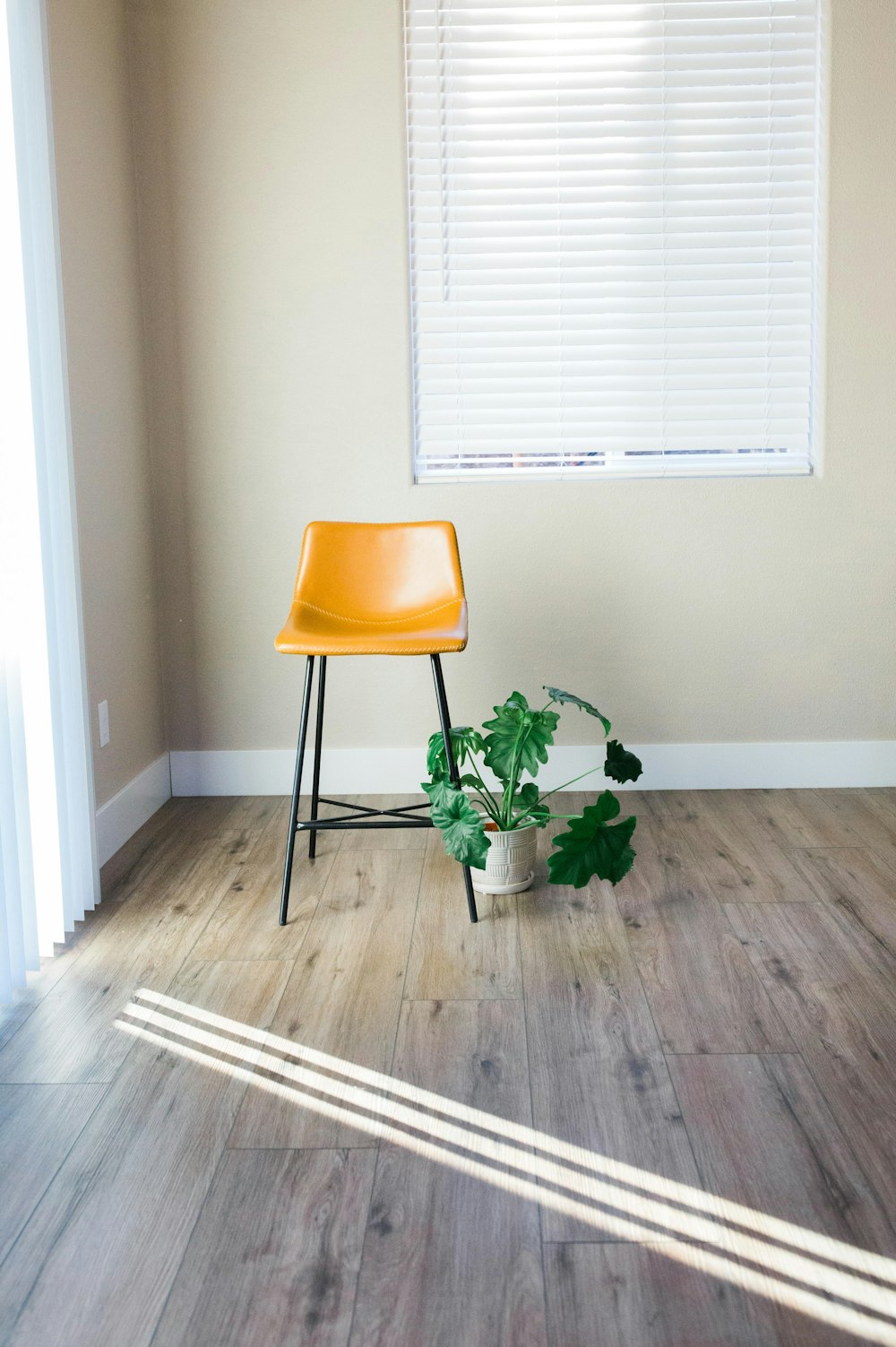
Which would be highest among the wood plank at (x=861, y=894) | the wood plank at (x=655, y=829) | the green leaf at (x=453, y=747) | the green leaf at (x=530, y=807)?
the green leaf at (x=453, y=747)

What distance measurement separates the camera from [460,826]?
91.4 inches

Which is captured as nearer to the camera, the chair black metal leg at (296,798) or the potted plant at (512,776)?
the chair black metal leg at (296,798)

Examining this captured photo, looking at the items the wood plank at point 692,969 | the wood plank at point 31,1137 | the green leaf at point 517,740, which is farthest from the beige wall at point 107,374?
the wood plank at point 692,969

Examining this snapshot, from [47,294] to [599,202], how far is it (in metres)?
1.63

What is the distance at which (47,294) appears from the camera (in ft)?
7.95

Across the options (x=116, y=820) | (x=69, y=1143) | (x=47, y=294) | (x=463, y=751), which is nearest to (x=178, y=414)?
(x=47, y=294)

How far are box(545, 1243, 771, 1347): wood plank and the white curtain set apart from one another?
1.22 metres

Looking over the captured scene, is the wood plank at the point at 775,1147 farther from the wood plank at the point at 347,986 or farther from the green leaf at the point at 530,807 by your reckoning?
the green leaf at the point at 530,807

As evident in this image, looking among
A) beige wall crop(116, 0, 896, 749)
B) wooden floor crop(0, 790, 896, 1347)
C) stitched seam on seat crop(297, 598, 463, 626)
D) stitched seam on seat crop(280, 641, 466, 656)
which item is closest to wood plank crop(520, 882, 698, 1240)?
wooden floor crop(0, 790, 896, 1347)

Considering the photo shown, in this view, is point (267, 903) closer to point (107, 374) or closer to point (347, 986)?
point (347, 986)

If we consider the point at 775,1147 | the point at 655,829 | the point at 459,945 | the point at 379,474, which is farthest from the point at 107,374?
the point at 775,1147

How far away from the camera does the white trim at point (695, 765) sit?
11.4ft

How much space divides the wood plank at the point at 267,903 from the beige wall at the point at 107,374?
44 centimetres

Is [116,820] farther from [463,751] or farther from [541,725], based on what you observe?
[541,725]
